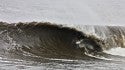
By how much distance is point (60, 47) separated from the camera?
874 inches

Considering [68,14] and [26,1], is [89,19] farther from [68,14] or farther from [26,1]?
[26,1]

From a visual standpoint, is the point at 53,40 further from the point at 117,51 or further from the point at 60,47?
the point at 117,51

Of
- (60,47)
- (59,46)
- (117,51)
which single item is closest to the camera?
(60,47)

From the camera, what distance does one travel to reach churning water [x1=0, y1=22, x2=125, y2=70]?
19.5m

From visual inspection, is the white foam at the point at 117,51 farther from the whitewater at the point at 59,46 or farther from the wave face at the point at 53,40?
the wave face at the point at 53,40

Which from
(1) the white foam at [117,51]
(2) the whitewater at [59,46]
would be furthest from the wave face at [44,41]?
(1) the white foam at [117,51]

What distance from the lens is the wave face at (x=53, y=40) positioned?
21.0 metres

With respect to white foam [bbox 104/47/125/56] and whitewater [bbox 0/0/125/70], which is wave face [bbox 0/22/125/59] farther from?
white foam [bbox 104/47/125/56]

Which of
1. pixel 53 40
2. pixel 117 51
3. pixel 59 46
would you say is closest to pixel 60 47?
pixel 59 46

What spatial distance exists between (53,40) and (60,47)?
0.73m

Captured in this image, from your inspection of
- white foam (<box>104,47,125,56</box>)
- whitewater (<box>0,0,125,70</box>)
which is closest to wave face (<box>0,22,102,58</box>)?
whitewater (<box>0,0,125,70</box>)

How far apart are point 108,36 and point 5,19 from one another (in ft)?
30.3

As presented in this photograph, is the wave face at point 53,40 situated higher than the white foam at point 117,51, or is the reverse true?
the wave face at point 53,40

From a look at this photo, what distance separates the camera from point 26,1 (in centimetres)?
4419
